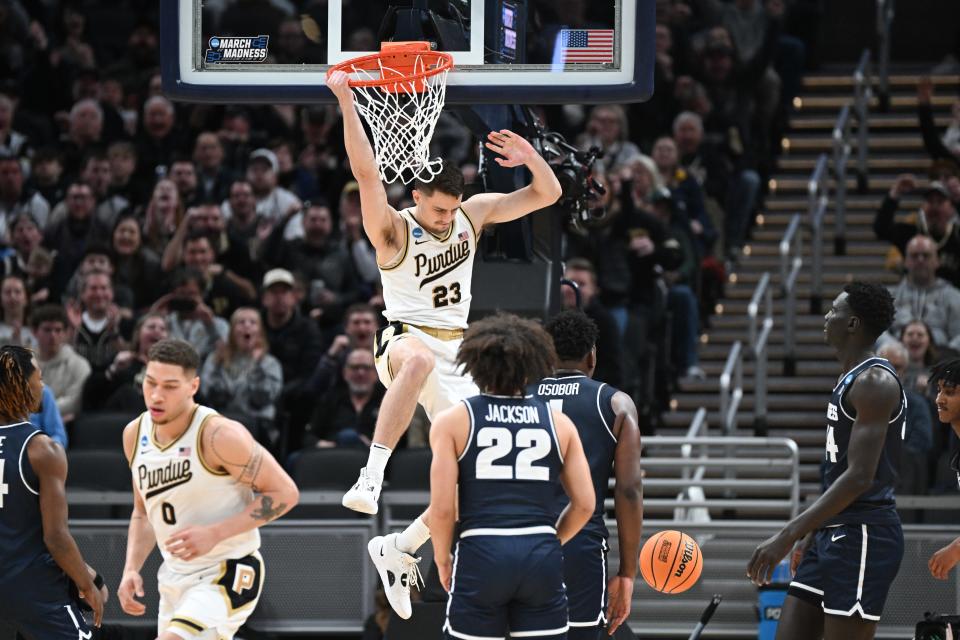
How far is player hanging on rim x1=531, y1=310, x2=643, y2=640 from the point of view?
23.3ft

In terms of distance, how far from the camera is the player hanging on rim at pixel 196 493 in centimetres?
705

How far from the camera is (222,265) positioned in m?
14.1

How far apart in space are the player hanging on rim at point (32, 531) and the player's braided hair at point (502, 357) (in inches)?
88.3

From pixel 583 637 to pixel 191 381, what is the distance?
2109mm

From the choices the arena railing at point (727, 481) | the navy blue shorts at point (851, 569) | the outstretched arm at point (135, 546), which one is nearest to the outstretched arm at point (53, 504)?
the outstretched arm at point (135, 546)

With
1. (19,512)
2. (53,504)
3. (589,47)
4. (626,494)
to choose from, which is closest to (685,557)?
(626,494)

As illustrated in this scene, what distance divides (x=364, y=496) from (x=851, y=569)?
2.26 m

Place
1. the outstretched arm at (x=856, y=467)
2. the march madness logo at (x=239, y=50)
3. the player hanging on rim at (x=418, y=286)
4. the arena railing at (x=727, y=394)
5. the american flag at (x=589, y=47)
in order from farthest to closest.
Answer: the arena railing at (x=727, y=394)
the march madness logo at (x=239, y=50)
the american flag at (x=589, y=47)
the player hanging on rim at (x=418, y=286)
the outstretched arm at (x=856, y=467)

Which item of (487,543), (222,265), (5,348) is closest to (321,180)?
(222,265)

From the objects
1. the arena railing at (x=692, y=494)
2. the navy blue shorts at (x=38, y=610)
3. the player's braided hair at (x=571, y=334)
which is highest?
the player's braided hair at (x=571, y=334)

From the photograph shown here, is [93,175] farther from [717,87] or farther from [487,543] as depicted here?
[487,543]

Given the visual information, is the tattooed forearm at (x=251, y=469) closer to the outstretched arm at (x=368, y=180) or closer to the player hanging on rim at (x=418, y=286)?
the player hanging on rim at (x=418, y=286)

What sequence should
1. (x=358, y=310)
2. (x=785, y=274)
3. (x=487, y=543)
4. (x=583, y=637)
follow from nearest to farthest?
(x=487, y=543) < (x=583, y=637) < (x=358, y=310) < (x=785, y=274)

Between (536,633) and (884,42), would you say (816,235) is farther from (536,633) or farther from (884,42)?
(536,633)
